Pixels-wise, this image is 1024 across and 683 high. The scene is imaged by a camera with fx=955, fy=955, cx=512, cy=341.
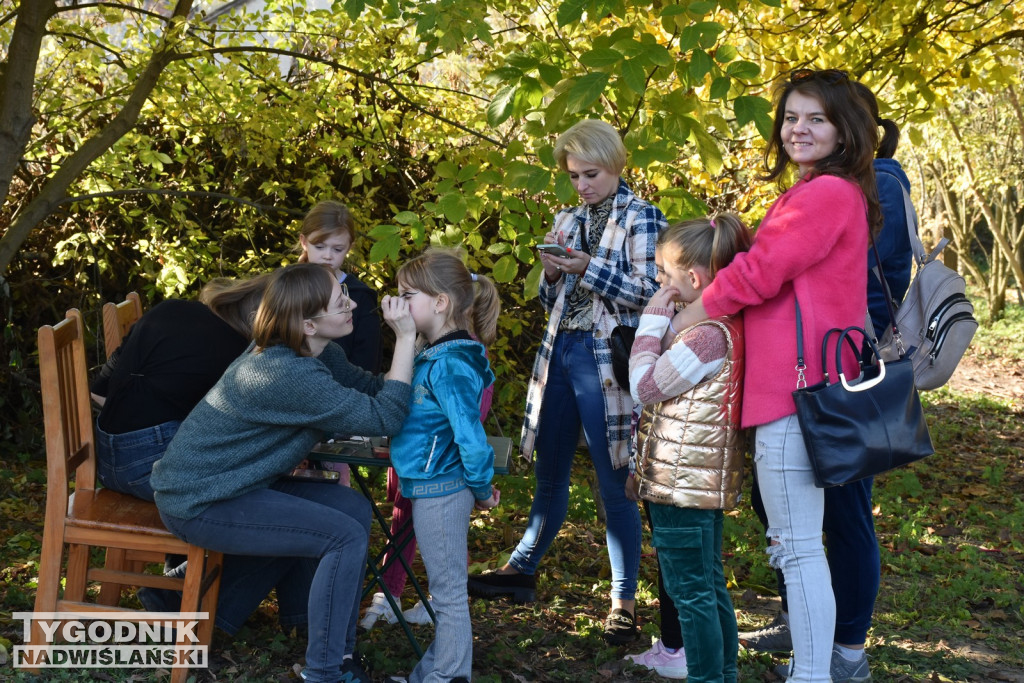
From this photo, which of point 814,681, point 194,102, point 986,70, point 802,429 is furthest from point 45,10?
point 986,70

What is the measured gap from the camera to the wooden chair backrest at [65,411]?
2.92m

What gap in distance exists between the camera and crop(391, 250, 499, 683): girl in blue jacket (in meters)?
2.85

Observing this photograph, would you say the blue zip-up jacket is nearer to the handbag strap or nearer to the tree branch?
the handbag strap

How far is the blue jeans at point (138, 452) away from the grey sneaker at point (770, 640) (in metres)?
2.16

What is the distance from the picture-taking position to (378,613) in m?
3.57

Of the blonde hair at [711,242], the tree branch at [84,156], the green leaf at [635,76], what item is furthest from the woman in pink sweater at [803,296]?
the tree branch at [84,156]

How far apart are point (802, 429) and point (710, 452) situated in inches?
10.2

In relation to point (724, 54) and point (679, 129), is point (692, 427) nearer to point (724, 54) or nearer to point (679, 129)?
point (679, 129)

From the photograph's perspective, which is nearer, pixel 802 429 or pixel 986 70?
pixel 802 429

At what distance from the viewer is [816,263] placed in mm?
2594

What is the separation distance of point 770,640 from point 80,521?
2.40 metres

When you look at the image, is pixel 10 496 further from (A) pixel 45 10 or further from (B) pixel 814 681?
(B) pixel 814 681

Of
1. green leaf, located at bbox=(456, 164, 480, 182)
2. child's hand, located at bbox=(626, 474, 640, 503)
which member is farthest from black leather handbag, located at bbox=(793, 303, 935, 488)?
green leaf, located at bbox=(456, 164, 480, 182)

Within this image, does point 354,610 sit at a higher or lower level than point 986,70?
lower
